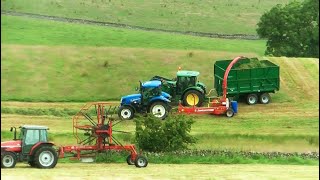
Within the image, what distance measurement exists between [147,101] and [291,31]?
367 inches

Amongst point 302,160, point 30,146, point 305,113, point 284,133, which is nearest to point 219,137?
point 284,133

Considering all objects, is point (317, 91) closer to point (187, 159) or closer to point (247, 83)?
point (247, 83)

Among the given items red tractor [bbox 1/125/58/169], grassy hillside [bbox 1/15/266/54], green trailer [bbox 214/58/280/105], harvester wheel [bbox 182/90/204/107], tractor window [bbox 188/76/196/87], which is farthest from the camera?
green trailer [bbox 214/58/280/105]

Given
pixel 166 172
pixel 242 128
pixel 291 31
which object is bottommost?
pixel 166 172

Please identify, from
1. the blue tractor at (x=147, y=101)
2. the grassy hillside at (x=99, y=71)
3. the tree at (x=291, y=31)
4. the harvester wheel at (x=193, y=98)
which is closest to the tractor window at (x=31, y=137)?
the grassy hillside at (x=99, y=71)

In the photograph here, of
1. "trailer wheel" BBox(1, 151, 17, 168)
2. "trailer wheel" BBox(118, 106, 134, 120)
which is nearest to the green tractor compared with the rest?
"trailer wheel" BBox(118, 106, 134, 120)

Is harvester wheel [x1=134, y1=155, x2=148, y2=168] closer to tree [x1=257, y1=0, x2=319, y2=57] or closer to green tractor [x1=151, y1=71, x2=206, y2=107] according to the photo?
green tractor [x1=151, y1=71, x2=206, y2=107]

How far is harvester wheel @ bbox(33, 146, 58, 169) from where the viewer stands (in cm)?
1482

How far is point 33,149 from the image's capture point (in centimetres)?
1480

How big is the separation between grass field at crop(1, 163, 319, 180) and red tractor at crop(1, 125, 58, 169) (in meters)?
0.22

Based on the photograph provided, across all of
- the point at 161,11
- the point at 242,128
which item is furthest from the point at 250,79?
the point at 161,11

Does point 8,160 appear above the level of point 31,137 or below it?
below

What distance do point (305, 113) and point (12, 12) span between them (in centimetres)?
1092

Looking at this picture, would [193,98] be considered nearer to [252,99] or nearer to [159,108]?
[159,108]
